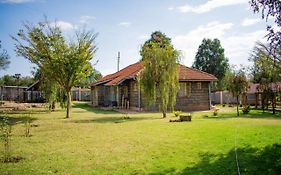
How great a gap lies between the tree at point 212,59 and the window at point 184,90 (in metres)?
38.8

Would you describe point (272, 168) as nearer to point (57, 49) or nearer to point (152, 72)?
point (152, 72)

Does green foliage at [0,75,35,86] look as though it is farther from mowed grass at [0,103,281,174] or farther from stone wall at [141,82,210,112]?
mowed grass at [0,103,281,174]

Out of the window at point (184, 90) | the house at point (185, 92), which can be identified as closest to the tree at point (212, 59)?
the house at point (185, 92)

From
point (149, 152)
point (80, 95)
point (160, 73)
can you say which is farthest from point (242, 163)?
point (80, 95)

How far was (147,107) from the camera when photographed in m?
29.8

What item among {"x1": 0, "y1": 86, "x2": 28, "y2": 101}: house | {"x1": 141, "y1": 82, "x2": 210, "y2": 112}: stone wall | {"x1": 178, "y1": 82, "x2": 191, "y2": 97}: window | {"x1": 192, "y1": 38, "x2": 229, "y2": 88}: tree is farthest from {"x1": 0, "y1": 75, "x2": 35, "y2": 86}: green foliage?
{"x1": 141, "y1": 82, "x2": 210, "y2": 112}: stone wall

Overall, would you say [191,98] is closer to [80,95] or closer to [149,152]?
[149,152]

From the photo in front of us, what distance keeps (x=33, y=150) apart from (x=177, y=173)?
209 inches

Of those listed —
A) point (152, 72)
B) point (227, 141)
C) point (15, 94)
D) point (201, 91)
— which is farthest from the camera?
point (15, 94)

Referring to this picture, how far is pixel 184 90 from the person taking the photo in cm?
3164

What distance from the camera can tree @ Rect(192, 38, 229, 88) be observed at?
6894 centimetres

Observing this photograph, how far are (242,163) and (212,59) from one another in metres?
62.9

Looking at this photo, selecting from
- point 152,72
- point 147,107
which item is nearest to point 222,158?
point 152,72

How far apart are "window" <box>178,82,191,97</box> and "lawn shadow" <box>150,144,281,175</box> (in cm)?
2159
